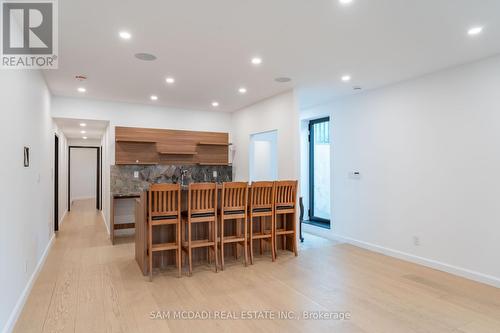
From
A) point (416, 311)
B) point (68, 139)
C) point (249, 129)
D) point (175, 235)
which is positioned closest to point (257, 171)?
point (249, 129)

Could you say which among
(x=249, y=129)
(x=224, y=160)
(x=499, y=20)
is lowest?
(x=224, y=160)

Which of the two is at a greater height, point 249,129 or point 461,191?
point 249,129

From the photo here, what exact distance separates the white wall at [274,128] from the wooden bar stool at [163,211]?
2.03 metres

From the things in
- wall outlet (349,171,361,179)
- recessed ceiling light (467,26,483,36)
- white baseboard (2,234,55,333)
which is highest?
recessed ceiling light (467,26,483,36)

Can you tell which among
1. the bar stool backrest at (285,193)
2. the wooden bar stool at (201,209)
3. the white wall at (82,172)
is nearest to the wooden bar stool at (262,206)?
the bar stool backrest at (285,193)

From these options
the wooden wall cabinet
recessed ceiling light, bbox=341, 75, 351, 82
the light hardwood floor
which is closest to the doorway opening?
the wooden wall cabinet

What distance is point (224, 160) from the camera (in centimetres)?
700

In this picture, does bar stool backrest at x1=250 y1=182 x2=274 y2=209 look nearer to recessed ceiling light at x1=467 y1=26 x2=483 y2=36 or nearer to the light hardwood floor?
the light hardwood floor

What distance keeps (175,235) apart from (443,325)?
10.4 feet

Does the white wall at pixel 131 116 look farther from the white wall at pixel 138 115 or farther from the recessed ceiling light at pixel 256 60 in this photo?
the recessed ceiling light at pixel 256 60

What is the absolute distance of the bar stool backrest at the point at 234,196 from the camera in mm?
4051

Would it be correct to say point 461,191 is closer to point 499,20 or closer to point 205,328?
point 499,20

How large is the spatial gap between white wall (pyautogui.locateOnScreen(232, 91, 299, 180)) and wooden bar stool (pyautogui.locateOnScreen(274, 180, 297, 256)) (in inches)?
14.3

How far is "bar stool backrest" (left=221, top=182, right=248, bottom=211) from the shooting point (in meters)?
4.05
